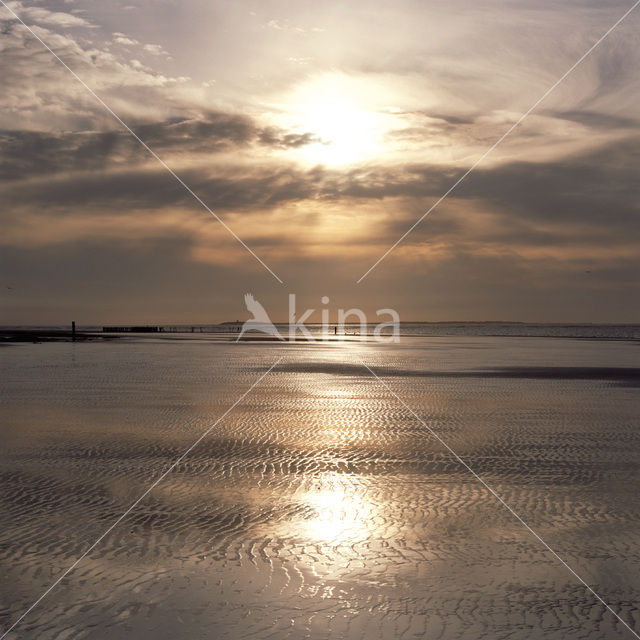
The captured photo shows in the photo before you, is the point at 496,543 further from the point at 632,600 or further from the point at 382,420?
the point at 382,420

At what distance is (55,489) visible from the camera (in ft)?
36.6

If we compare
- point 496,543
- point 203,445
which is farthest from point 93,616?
point 203,445

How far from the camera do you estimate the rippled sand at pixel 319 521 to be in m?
6.64

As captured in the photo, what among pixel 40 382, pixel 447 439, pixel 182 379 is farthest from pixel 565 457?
pixel 40 382

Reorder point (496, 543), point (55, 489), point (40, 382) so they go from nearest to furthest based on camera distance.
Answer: point (496, 543) → point (55, 489) → point (40, 382)

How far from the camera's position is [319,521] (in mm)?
9516

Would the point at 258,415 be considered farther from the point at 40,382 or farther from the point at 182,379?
the point at 40,382

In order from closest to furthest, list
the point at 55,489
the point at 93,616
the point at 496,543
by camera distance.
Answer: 1. the point at 93,616
2. the point at 496,543
3. the point at 55,489

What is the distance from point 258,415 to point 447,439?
5847mm

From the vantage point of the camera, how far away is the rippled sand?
664cm

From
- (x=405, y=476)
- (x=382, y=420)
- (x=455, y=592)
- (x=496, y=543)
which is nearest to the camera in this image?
(x=455, y=592)

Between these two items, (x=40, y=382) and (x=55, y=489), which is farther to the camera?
(x=40, y=382)

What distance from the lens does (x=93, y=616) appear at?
6551 millimetres

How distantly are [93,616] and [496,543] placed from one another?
4.94 metres
